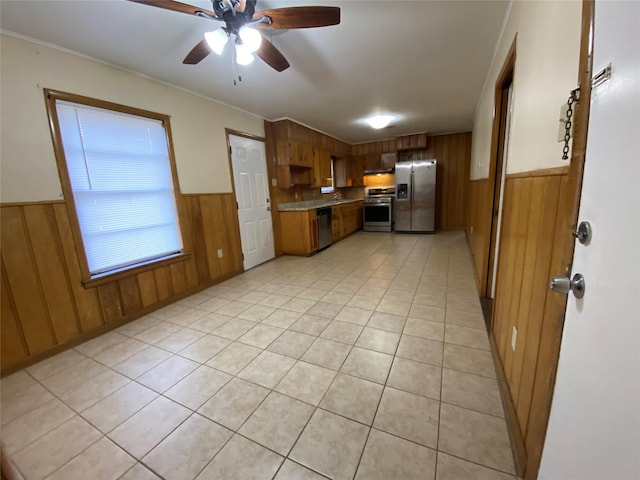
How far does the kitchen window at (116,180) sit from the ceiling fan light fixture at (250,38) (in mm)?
1575

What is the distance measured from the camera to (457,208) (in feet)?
20.9

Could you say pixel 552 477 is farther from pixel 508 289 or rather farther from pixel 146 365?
pixel 146 365

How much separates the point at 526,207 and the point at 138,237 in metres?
3.25

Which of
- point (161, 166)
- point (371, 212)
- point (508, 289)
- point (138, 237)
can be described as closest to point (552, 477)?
point (508, 289)

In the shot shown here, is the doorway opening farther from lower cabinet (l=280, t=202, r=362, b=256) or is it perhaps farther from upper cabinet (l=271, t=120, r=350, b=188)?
upper cabinet (l=271, t=120, r=350, b=188)

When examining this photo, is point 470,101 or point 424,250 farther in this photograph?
point 424,250

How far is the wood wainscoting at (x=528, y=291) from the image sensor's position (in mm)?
971

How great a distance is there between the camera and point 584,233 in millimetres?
679

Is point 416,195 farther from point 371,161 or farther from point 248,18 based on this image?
point 248,18

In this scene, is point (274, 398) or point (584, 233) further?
point (274, 398)

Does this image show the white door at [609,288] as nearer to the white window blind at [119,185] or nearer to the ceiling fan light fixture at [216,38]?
the ceiling fan light fixture at [216,38]

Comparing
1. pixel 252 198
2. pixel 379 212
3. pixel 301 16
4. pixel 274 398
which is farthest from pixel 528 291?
pixel 379 212

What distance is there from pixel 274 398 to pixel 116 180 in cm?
247

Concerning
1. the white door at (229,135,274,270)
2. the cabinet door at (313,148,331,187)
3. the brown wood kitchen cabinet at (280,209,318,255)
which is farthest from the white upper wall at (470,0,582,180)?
the cabinet door at (313,148,331,187)
